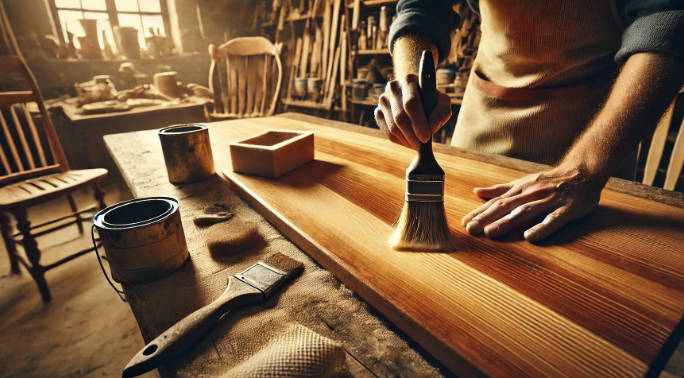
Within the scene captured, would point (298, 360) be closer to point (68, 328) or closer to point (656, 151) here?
point (68, 328)

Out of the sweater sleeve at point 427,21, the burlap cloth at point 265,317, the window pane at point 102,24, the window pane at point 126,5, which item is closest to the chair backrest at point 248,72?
the sweater sleeve at point 427,21

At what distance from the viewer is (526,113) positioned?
133cm

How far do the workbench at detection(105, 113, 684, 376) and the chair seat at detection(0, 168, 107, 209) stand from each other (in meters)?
1.89

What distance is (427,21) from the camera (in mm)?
1297

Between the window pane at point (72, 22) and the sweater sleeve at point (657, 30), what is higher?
the window pane at point (72, 22)

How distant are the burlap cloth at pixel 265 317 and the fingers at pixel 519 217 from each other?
1.05ft

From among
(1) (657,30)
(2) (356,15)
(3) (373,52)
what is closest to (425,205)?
(1) (657,30)

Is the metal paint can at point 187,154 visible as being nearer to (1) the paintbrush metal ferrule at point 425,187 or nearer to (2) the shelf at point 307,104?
(1) the paintbrush metal ferrule at point 425,187

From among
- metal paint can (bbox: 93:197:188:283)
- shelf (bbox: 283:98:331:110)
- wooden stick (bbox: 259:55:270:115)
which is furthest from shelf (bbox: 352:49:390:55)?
metal paint can (bbox: 93:197:188:283)

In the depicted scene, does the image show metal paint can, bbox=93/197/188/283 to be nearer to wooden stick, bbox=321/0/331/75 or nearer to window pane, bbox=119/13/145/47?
wooden stick, bbox=321/0/331/75

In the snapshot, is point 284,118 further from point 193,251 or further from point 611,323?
point 611,323

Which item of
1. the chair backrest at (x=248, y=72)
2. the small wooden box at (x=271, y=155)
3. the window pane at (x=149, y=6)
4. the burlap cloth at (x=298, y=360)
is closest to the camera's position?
the burlap cloth at (x=298, y=360)

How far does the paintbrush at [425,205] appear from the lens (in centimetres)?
67

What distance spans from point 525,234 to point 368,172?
1.71ft
